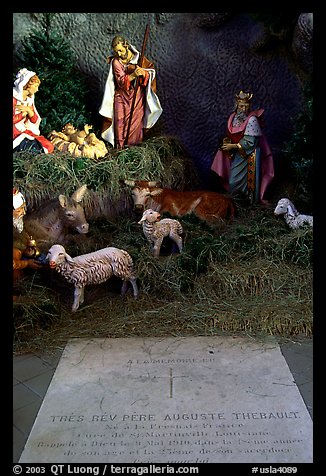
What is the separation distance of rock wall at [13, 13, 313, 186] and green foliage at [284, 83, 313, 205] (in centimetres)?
78

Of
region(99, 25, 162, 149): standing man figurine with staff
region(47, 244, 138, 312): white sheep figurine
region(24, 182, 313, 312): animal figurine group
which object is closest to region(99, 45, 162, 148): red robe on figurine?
region(99, 25, 162, 149): standing man figurine with staff

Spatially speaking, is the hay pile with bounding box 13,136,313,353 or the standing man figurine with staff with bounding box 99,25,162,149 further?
the standing man figurine with staff with bounding box 99,25,162,149

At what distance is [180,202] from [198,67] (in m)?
2.45

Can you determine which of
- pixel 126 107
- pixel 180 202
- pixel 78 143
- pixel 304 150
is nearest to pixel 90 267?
pixel 180 202

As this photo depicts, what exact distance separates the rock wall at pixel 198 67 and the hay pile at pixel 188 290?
210 cm

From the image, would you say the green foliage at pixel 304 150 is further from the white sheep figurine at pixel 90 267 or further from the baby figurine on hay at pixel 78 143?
the white sheep figurine at pixel 90 267

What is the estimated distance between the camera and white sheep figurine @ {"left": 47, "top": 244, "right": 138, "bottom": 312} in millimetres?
3928

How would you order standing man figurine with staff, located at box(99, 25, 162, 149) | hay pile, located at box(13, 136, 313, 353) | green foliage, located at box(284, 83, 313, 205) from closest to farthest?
hay pile, located at box(13, 136, 313, 353) < green foliage, located at box(284, 83, 313, 205) < standing man figurine with staff, located at box(99, 25, 162, 149)

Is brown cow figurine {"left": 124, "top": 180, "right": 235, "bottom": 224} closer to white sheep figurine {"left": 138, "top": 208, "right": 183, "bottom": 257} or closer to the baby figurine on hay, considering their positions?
white sheep figurine {"left": 138, "top": 208, "right": 183, "bottom": 257}

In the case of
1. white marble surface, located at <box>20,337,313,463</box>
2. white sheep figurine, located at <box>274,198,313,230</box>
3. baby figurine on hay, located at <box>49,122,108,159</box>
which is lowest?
white marble surface, located at <box>20,337,313,463</box>

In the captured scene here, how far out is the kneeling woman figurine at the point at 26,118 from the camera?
17.2 ft
